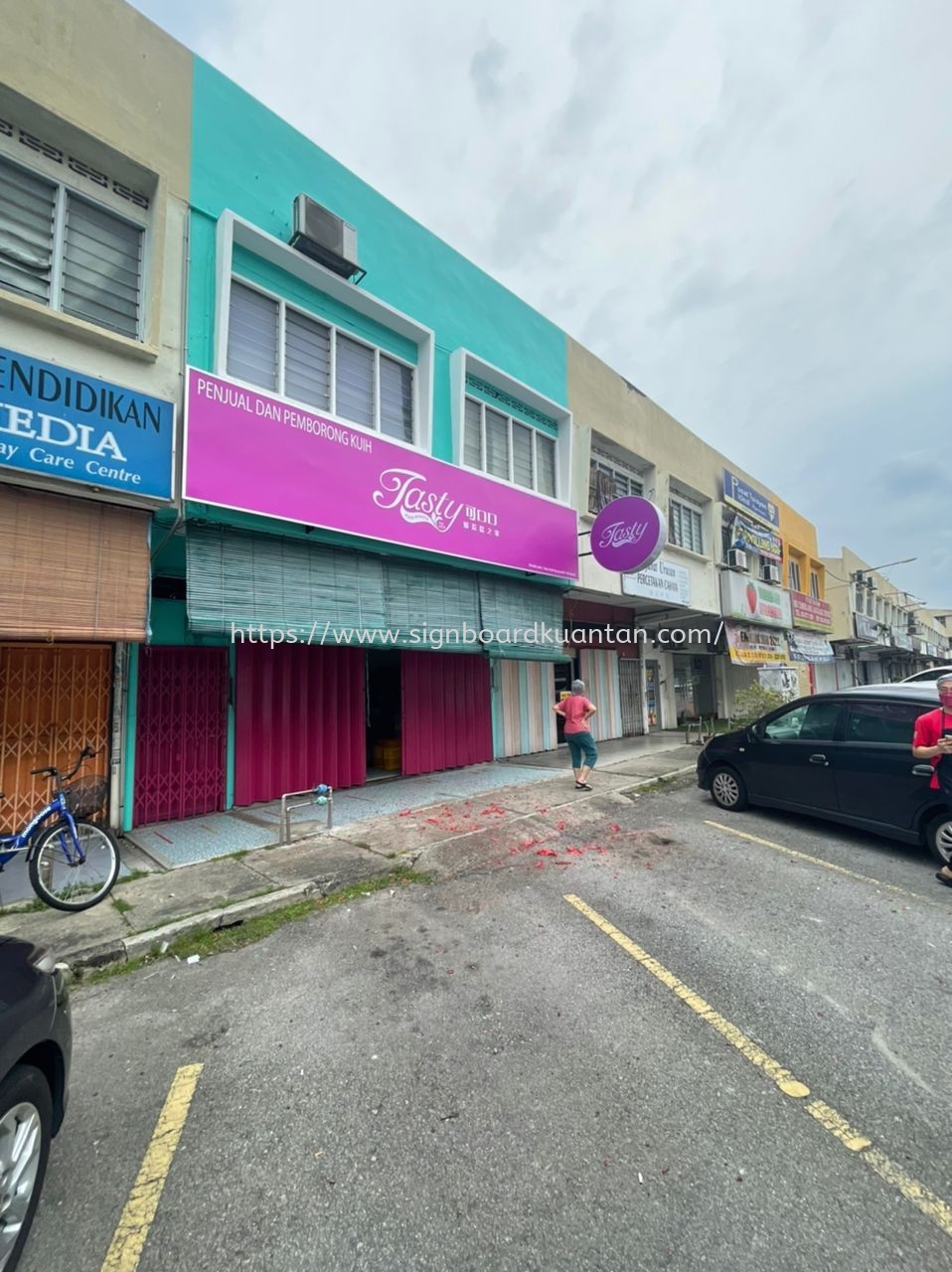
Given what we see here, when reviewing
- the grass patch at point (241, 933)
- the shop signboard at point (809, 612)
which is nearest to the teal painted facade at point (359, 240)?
the grass patch at point (241, 933)

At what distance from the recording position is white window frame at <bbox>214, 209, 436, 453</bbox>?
20.3ft

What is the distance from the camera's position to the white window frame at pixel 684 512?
14546 millimetres

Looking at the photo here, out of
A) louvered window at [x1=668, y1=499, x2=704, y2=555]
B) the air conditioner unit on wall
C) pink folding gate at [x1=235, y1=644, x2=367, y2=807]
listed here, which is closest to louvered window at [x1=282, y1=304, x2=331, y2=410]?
the air conditioner unit on wall

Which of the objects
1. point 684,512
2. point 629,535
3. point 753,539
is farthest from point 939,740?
point 753,539

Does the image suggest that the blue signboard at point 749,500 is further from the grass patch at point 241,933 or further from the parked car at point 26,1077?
the parked car at point 26,1077

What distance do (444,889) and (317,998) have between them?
1.81 m

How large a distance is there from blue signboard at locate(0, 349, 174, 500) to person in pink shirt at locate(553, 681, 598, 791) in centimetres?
607

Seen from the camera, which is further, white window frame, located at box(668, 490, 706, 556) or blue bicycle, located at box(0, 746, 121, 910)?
white window frame, located at box(668, 490, 706, 556)

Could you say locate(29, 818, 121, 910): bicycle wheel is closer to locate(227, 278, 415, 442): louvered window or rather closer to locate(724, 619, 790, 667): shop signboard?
locate(227, 278, 415, 442): louvered window

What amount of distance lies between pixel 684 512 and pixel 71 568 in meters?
14.6

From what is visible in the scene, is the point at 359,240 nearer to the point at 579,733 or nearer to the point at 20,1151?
the point at 579,733

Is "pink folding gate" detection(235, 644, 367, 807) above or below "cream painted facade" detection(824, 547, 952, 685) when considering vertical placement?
below

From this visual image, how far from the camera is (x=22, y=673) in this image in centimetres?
600

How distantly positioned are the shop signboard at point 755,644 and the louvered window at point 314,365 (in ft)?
39.3
